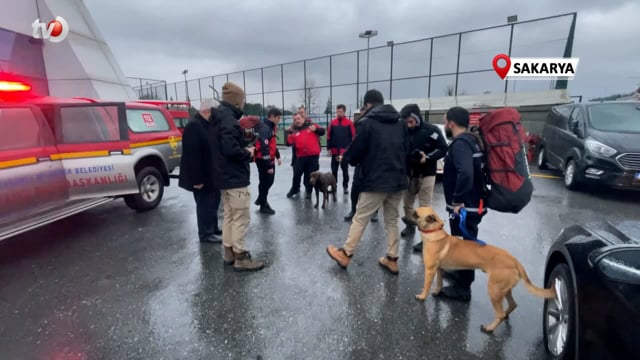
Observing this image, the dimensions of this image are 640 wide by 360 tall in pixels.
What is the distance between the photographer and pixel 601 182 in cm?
583

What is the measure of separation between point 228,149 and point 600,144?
6686 millimetres

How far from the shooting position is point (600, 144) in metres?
5.93

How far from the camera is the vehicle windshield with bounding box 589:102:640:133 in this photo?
6188 mm

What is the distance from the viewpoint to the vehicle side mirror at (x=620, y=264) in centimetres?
144

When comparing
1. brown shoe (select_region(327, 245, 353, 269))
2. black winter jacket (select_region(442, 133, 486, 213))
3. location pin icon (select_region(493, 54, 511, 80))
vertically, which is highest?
location pin icon (select_region(493, 54, 511, 80))

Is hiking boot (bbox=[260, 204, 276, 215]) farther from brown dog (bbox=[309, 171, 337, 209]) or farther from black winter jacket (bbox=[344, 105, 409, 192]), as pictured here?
black winter jacket (bbox=[344, 105, 409, 192])

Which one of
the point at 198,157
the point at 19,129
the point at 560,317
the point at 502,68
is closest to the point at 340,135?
the point at 198,157

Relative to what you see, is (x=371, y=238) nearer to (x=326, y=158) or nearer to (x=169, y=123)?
(x=169, y=123)

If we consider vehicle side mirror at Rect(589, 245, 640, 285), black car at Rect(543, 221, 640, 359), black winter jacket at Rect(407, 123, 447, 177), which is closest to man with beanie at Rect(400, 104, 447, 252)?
black winter jacket at Rect(407, 123, 447, 177)

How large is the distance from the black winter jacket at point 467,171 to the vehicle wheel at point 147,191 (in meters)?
4.95

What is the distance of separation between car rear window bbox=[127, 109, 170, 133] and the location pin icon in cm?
1367

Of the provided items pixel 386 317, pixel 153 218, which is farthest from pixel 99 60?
pixel 386 317

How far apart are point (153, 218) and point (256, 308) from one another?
3.44m

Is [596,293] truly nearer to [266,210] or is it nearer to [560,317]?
[560,317]
